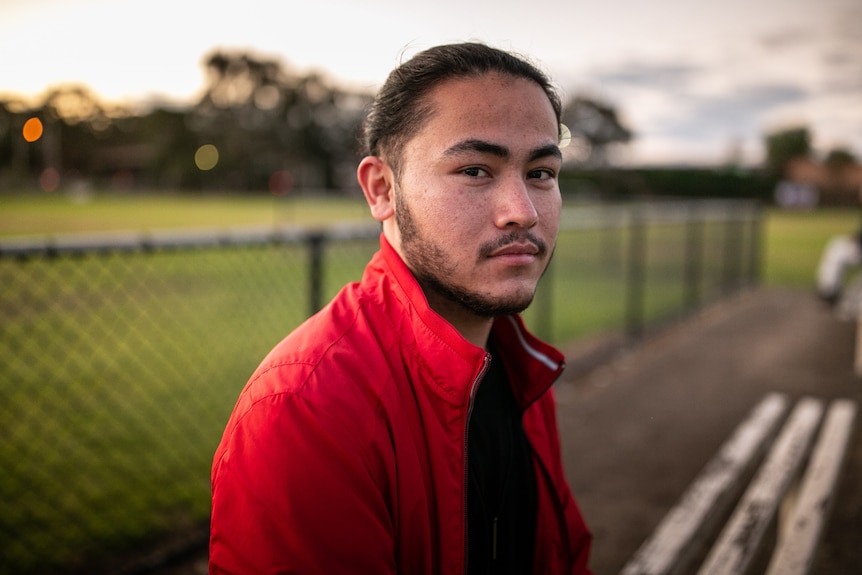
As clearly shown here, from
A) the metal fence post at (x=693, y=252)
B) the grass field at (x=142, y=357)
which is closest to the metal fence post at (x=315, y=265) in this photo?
the grass field at (x=142, y=357)

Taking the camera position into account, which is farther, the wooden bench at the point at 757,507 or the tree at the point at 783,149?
the tree at the point at 783,149

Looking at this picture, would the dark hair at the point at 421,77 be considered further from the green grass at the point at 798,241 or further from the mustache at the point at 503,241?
the green grass at the point at 798,241

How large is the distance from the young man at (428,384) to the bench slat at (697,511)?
33 cm

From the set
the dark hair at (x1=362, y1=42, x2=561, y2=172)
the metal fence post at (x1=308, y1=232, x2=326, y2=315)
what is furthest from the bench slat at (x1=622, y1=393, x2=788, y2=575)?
the metal fence post at (x1=308, y1=232, x2=326, y2=315)

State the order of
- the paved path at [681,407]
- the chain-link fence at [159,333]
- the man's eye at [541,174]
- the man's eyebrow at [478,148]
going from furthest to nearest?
the paved path at [681,407], the chain-link fence at [159,333], the man's eye at [541,174], the man's eyebrow at [478,148]

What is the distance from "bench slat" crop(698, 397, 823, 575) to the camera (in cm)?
201

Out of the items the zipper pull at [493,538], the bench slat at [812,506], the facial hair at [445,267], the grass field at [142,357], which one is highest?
the facial hair at [445,267]

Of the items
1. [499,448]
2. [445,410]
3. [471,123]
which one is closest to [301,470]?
[445,410]

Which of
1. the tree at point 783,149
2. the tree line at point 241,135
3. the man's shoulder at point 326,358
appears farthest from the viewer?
the tree line at point 241,135

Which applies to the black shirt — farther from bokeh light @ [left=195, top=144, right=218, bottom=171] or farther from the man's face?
bokeh light @ [left=195, top=144, right=218, bottom=171]

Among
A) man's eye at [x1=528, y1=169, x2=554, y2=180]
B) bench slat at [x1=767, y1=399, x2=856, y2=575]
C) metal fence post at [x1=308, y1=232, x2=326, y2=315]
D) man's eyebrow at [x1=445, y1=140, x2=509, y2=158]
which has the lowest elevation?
bench slat at [x1=767, y1=399, x2=856, y2=575]

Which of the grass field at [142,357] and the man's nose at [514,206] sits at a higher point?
the man's nose at [514,206]

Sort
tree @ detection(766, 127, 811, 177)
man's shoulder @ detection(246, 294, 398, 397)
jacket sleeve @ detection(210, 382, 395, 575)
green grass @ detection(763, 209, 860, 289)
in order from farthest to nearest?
tree @ detection(766, 127, 811, 177)
green grass @ detection(763, 209, 860, 289)
man's shoulder @ detection(246, 294, 398, 397)
jacket sleeve @ detection(210, 382, 395, 575)

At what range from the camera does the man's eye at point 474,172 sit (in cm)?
149
